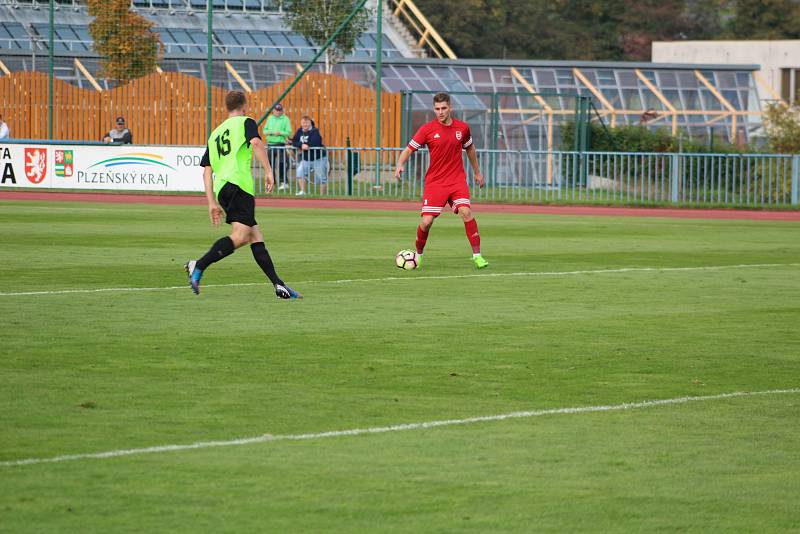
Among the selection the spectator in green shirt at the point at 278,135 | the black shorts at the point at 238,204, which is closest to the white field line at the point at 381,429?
the black shorts at the point at 238,204

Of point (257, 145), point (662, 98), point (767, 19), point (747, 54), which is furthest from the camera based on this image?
point (767, 19)

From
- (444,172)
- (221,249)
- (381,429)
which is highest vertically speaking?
(444,172)

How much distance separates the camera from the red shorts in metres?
16.3

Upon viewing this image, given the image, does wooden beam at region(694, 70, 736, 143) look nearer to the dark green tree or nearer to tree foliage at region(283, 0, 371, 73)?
tree foliage at region(283, 0, 371, 73)

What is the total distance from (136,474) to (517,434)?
1931mm

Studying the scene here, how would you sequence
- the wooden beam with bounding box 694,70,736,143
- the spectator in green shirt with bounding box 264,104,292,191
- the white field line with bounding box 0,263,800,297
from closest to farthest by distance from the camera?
the white field line with bounding box 0,263,800,297
the spectator in green shirt with bounding box 264,104,292,191
the wooden beam with bounding box 694,70,736,143

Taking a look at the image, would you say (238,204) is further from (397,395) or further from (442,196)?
(397,395)

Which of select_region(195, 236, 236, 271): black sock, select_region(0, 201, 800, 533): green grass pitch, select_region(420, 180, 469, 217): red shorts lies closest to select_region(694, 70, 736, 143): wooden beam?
select_region(0, 201, 800, 533): green grass pitch

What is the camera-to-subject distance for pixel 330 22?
36.8m

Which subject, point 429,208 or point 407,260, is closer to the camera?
point 407,260

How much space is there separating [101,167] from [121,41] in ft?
28.3

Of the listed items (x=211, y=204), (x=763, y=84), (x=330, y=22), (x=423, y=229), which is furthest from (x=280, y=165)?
(x=763, y=84)

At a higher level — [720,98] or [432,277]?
[720,98]

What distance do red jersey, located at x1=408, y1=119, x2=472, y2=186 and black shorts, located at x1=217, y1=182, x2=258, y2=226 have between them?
12.6ft
